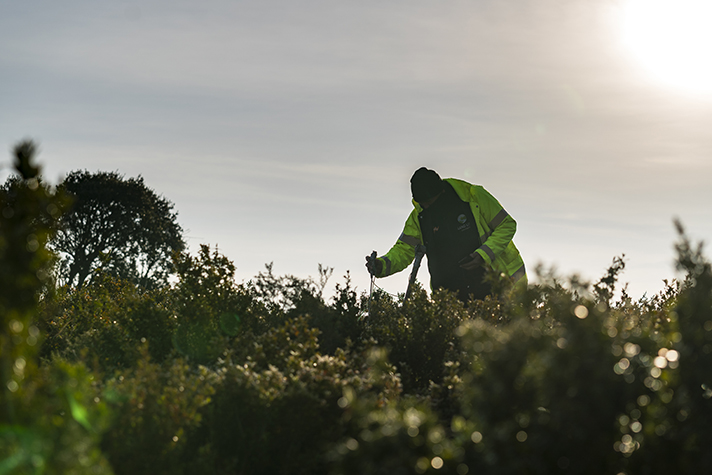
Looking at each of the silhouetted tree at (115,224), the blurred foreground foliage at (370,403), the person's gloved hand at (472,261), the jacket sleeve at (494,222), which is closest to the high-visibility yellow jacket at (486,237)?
the jacket sleeve at (494,222)

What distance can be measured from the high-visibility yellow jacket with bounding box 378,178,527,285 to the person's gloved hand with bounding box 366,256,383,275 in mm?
58

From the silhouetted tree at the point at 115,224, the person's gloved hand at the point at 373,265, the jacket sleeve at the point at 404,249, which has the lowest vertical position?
the person's gloved hand at the point at 373,265

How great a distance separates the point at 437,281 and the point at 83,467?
6.54 meters

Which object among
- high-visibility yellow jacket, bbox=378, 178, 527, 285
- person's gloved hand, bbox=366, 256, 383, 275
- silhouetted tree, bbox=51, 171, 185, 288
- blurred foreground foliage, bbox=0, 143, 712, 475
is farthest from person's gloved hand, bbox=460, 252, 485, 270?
silhouetted tree, bbox=51, 171, 185, 288

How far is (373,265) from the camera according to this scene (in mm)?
7379

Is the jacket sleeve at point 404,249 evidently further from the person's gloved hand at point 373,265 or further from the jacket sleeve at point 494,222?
the jacket sleeve at point 494,222

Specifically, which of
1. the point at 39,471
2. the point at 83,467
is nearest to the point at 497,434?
the point at 83,467

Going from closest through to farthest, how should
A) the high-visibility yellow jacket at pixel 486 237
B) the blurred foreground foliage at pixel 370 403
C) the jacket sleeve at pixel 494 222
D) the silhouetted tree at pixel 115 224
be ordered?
the blurred foreground foliage at pixel 370 403 → the jacket sleeve at pixel 494 222 → the high-visibility yellow jacket at pixel 486 237 → the silhouetted tree at pixel 115 224

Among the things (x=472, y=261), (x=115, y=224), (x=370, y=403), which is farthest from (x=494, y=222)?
(x=115, y=224)

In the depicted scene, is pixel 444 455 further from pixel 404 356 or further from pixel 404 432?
pixel 404 356

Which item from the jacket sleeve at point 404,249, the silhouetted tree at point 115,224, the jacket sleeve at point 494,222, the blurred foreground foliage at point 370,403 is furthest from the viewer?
the silhouetted tree at point 115,224

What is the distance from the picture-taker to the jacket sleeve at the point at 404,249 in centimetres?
775

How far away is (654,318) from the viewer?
3.80 m

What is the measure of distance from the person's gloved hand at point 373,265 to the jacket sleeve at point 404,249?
6 centimetres
